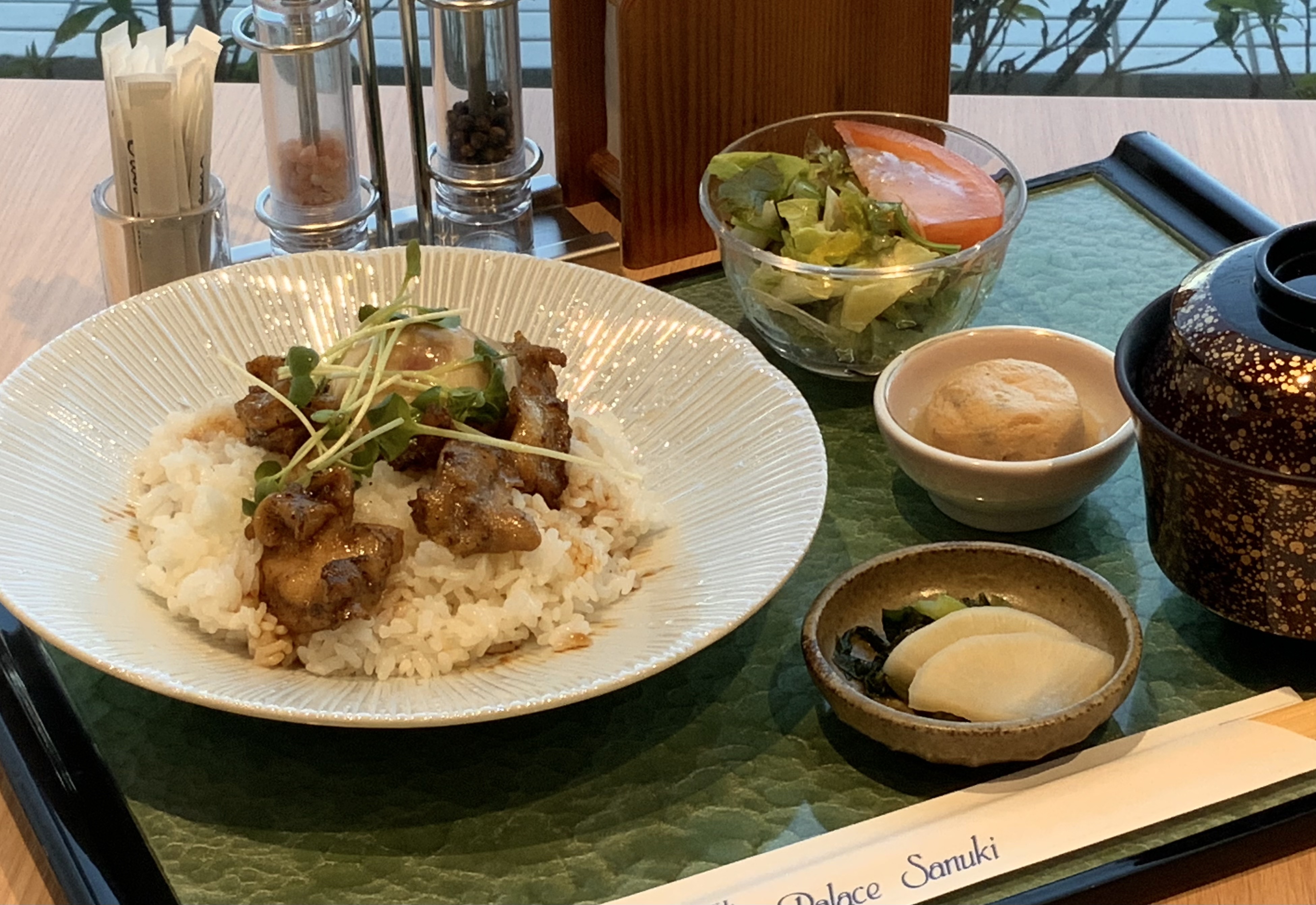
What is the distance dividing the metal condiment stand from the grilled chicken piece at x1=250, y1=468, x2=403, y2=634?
0.68m

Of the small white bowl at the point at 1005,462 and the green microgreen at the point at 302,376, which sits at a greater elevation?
the green microgreen at the point at 302,376

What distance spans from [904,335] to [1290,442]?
61cm

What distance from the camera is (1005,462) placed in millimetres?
1572

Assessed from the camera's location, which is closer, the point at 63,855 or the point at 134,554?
the point at 63,855

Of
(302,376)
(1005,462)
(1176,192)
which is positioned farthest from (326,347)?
(1176,192)

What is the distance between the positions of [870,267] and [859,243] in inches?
1.7

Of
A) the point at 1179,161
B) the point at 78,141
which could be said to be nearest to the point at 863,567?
the point at 1179,161

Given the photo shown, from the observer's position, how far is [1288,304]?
1.31 m

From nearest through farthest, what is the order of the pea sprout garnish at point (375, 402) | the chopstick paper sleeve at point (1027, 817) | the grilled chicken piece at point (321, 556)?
the chopstick paper sleeve at point (1027, 817) → the grilled chicken piece at point (321, 556) → the pea sprout garnish at point (375, 402)

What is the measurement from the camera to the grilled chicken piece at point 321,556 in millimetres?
1336

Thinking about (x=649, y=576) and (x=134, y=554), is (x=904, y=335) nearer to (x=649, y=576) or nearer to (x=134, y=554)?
(x=649, y=576)

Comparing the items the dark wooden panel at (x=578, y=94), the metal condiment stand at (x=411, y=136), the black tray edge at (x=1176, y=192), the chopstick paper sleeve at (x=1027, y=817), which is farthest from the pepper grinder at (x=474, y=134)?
the chopstick paper sleeve at (x=1027, y=817)

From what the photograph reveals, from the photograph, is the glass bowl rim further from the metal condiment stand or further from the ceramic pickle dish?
the ceramic pickle dish

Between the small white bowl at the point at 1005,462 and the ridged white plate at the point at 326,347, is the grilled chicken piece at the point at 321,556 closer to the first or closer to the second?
the ridged white plate at the point at 326,347
